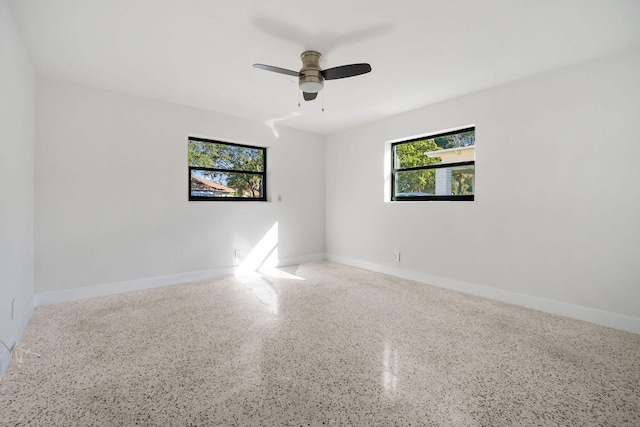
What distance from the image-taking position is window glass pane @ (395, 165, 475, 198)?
359 centimetres

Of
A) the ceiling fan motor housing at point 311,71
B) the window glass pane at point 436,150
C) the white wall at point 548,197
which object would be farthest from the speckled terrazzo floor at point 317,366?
the ceiling fan motor housing at point 311,71

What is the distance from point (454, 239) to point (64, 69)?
15.3ft

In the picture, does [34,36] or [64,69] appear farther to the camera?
[64,69]

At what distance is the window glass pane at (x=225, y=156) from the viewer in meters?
4.12

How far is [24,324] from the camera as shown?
8.00ft

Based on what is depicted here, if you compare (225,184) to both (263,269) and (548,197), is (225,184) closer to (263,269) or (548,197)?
(263,269)

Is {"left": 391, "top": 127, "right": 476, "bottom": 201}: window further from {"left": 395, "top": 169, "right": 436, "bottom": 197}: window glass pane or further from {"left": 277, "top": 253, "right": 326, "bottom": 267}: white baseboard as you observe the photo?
{"left": 277, "top": 253, "right": 326, "bottom": 267}: white baseboard

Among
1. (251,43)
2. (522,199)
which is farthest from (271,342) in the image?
(522,199)

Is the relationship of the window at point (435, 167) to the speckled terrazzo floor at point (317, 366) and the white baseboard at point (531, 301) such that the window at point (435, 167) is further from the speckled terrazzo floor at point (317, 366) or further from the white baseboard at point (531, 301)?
the speckled terrazzo floor at point (317, 366)

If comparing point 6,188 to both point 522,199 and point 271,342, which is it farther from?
point 522,199

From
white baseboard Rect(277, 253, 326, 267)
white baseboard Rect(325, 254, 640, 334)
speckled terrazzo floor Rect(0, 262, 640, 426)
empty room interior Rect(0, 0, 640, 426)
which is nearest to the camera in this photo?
A: speckled terrazzo floor Rect(0, 262, 640, 426)

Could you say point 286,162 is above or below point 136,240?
above

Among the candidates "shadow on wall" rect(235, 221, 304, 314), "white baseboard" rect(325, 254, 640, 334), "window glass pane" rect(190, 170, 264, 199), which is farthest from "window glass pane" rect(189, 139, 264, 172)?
"white baseboard" rect(325, 254, 640, 334)

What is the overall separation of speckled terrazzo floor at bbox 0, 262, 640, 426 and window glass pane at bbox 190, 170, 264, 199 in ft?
5.53
